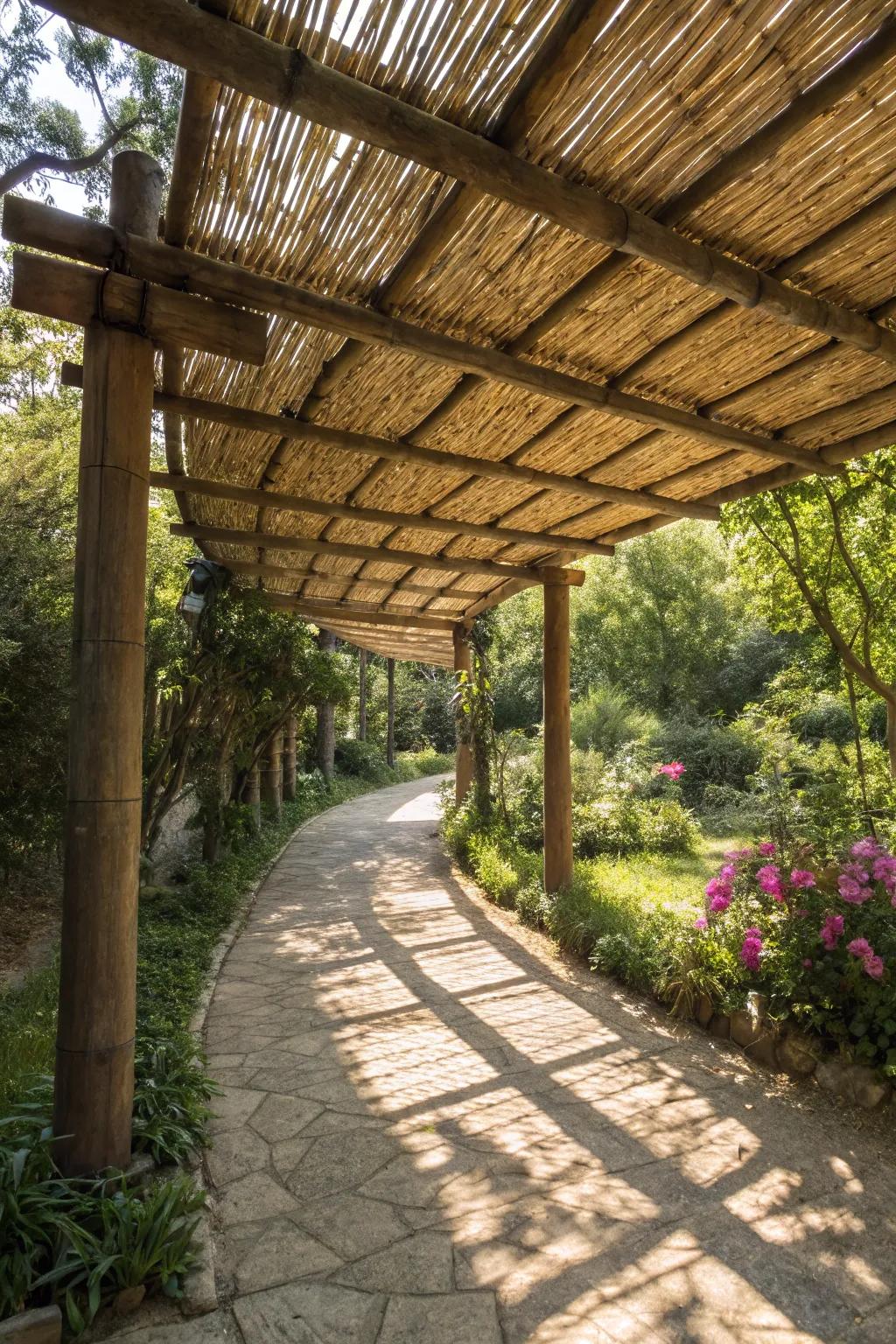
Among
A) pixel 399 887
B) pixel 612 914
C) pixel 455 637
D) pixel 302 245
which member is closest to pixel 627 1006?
pixel 612 914

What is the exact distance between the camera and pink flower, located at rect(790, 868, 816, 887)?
411cm

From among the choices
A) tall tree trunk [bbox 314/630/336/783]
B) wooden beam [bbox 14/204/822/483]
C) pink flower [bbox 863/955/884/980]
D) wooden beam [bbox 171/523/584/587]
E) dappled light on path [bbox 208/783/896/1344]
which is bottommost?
dappled light on path [bbox 208/783/896/1344]

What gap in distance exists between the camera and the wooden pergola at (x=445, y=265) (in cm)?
198

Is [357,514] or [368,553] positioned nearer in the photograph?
[357,514]

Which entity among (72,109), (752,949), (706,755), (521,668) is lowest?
(752,949)

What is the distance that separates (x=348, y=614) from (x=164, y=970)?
4804 mm

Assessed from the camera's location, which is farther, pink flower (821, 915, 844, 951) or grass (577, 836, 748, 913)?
grass (577, 836, 748, 913)

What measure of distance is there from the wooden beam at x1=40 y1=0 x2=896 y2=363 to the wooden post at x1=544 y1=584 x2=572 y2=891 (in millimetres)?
4246

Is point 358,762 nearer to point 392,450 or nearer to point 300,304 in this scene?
point 392,450

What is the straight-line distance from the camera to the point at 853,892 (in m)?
3.88

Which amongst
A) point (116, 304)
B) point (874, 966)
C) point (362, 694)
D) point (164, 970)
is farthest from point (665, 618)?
point (116, 304)

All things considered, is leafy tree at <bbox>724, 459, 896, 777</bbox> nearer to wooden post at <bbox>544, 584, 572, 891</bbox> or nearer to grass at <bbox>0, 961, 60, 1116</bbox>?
wooden post at <bbox>544, 584, 572, 891</bbox>

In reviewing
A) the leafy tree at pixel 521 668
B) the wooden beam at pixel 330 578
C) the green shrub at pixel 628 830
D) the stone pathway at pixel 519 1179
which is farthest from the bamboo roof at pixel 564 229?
the leafy tree at pixel 521 668

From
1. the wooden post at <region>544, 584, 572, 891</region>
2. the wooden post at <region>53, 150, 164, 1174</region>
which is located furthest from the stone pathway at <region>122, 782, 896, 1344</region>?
the wooden post at <region>544, 584, 572, 891</region>
